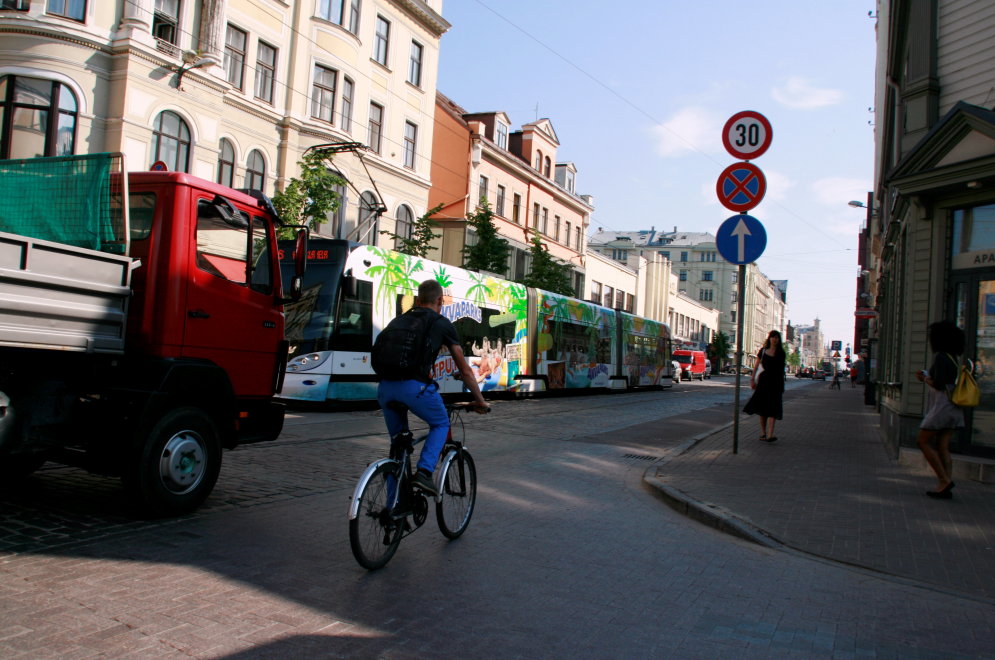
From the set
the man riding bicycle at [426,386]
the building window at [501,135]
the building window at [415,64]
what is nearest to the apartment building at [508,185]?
the building window at [501,135]

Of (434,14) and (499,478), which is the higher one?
(434,14)

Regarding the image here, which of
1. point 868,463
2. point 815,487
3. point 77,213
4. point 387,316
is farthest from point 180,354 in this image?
point 387,316

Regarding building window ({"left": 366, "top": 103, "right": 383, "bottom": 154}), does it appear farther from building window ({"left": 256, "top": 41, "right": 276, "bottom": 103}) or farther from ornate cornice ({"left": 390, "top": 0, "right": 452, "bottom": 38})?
building window ({"left": 256, "top": 41, "right": 276, "bottom": 103})

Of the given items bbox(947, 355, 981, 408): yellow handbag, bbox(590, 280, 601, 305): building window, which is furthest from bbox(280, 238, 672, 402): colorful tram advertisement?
bbox(590, 280, 601, 305): building window

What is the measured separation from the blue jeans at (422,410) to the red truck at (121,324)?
1.63 meters

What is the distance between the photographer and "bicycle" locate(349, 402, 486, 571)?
429 cm

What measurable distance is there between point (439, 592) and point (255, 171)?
71.4ft

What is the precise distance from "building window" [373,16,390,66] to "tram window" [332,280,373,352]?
1685 centimetres

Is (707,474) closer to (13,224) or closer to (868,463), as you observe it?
(868,463)

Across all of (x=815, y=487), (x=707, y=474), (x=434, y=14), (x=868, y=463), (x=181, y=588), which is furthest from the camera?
(x=434, y=14)

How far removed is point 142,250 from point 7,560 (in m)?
2.19

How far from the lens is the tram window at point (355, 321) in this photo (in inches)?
551

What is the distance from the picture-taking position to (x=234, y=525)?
5297 millimetres

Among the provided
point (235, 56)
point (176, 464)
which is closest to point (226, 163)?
point (235, 56)
